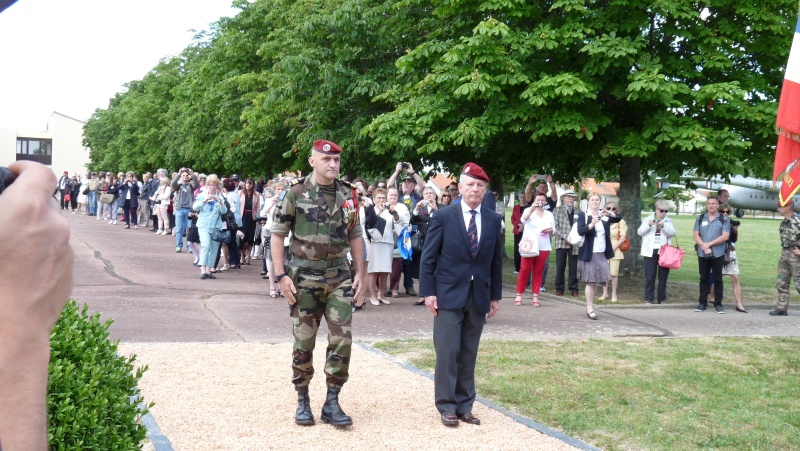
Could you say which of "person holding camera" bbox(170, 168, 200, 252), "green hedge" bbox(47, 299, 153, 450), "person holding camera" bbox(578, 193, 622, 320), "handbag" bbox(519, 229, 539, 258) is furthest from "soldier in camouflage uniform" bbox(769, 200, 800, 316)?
"person holding camera" bbox(170, 168, 200, 252)

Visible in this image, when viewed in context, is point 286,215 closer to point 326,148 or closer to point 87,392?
point 326,148

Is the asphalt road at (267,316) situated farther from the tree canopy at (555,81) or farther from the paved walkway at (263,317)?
the tree canopy at (555,81)

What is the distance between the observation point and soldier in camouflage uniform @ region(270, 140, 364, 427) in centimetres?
628

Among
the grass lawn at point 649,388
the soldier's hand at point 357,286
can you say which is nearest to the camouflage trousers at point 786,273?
the grass lawn at point 649,388

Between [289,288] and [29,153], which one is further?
[289,288]

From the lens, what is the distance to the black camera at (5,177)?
3.18 feet

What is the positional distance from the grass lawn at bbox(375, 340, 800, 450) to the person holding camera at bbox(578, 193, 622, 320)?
2.39 metres

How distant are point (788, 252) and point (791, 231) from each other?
38 centimetres

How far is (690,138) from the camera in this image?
15.2m

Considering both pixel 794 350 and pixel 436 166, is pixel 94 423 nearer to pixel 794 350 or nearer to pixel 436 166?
pixel 794 350

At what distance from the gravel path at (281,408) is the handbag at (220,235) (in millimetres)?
7251

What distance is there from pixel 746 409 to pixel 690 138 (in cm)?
884

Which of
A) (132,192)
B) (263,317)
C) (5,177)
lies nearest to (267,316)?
(263,317)

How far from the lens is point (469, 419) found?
6500 mm
